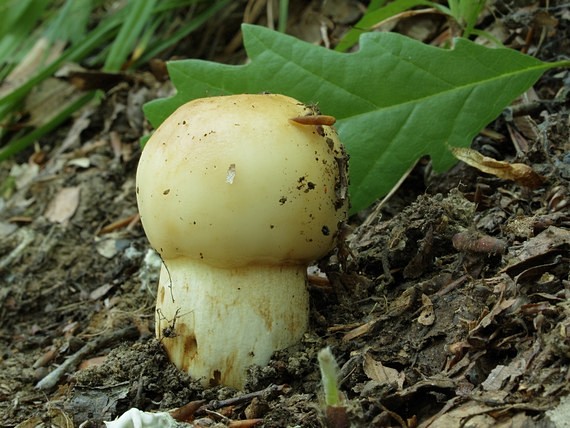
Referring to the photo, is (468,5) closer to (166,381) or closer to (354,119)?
(354,119)

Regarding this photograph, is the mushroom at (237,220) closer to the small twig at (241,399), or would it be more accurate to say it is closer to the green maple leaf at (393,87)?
the small twig at (241,399)

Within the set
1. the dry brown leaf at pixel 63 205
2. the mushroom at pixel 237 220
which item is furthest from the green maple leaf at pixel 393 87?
the dry brown leaf at pixel 63 205

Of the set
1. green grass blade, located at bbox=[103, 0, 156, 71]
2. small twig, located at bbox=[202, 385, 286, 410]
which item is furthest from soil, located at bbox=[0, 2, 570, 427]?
green grass blade, located at bbox=[103, 0, 156, 71]

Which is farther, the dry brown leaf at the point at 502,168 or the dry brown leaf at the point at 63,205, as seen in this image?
the dry brown leaf at the point at 63,205

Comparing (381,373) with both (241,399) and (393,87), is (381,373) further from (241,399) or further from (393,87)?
Result: (393,87)

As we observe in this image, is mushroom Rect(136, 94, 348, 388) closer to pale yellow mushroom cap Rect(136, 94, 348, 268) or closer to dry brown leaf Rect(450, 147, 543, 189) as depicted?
pale yellow mushroom cap Rect(136, 94, 348, 268)

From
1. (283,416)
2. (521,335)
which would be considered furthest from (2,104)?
(521,335)
